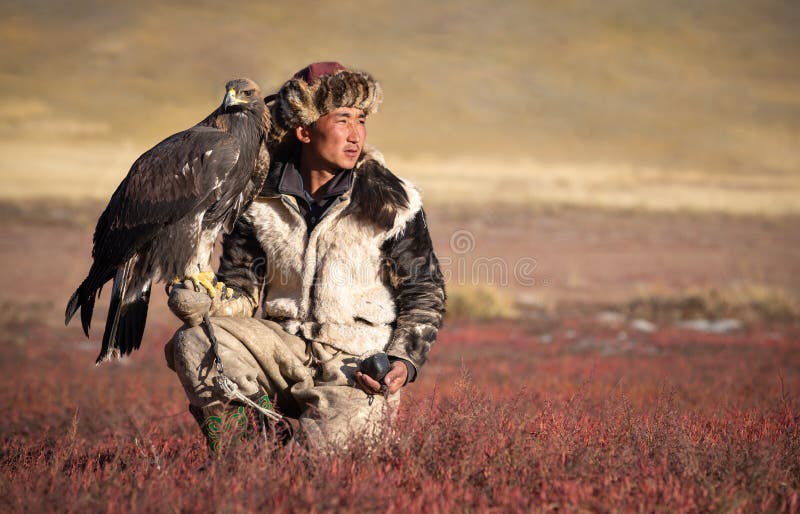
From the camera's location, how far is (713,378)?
28.9ft

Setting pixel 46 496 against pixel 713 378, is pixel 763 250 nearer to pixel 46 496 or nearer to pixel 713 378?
pixel 713 378

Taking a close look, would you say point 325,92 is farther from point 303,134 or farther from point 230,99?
point 230,99

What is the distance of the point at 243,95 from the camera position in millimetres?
4531

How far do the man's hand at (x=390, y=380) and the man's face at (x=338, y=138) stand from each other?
1.11 meters

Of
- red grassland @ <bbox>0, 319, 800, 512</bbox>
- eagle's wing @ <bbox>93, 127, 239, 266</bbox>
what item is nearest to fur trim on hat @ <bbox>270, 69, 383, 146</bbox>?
eagle's wing @ <bbox>93, 127, 239, 266</bbox>

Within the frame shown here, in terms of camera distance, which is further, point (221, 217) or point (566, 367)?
point (566, 367)

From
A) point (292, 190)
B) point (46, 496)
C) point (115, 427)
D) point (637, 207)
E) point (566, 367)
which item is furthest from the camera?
point (637, 207)

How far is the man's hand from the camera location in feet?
12.6

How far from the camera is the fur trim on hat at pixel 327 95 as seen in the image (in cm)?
422

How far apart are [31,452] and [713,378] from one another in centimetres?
700

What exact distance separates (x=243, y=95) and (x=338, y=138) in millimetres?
698

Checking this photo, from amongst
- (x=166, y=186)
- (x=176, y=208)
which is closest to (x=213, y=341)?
(x=176, y=208)

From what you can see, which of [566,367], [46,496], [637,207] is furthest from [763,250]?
[46,496]

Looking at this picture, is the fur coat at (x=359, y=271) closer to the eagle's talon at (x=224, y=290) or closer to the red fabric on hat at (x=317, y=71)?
the eagle's talon at (x=224, y=290)
